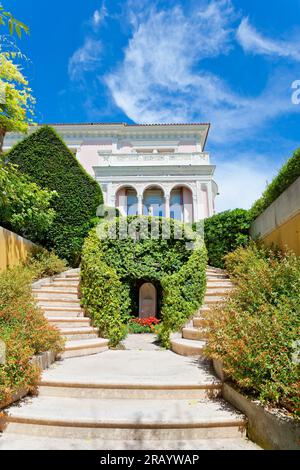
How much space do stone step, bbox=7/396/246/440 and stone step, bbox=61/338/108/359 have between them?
211 centimetres

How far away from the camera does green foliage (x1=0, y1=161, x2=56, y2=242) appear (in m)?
7.35

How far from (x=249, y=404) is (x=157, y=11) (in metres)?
6.59

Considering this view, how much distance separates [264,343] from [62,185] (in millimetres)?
9335

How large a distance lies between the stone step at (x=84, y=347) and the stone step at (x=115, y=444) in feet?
8.02

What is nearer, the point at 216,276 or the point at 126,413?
the point at 126,413

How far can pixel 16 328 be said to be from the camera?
11.5 feet

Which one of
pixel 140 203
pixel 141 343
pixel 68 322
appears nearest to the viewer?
pixel 68 322

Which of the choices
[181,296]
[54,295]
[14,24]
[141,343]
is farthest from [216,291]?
[14,24]

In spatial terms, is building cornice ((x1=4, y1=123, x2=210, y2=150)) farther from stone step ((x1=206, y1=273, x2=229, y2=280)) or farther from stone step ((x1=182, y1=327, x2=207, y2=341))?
stone step ((x1=182, y1=327, x2=207, y2=341))

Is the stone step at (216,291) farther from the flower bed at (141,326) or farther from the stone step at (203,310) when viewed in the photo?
the flower bed at (141,326)

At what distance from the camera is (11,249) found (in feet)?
25.1

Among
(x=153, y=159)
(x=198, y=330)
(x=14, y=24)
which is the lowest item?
(x=198, y=330)

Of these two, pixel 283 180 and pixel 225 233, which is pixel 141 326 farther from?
pixel 283 180

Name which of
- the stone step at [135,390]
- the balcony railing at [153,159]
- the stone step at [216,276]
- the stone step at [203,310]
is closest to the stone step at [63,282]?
the stone step at [203,310]
